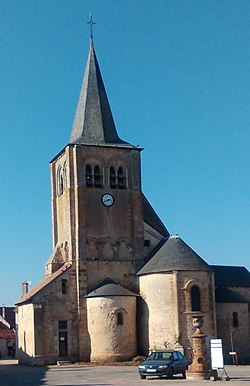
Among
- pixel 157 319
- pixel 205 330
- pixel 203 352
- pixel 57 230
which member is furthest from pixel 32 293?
pixel 203 352

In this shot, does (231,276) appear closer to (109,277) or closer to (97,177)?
(109,277)

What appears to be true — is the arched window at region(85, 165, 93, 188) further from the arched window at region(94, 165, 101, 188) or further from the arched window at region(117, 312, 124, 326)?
the arched window at region(117, 312, 124, 326)

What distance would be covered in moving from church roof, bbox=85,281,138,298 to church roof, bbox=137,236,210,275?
187 centimetres

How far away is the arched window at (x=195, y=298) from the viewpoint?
156 ft

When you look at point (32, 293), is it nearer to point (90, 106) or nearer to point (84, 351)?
point (84, 351)

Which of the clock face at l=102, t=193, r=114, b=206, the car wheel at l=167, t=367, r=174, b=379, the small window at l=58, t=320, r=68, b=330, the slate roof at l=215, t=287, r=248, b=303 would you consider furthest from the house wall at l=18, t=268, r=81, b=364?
the car wheel at l=167, t=367, r=174, b=379

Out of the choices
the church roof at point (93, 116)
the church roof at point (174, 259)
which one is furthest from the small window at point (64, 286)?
the church roof at point (93, 116)

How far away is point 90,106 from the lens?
5438 centimetres

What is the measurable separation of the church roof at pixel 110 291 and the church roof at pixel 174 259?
1.87m

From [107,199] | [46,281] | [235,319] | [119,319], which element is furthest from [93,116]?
[235,319]

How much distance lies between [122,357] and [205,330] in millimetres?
5929

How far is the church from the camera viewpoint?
47.9m

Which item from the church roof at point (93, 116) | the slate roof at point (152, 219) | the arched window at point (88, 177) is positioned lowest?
the slate roof at point (152, 219)

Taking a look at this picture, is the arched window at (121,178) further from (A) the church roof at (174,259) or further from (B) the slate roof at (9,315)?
(B) the slate roof at (9,315)
